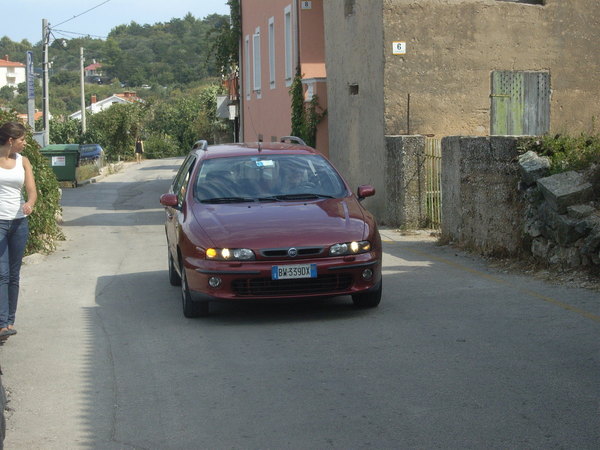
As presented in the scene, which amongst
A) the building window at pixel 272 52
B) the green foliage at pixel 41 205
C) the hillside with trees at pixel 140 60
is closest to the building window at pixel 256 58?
the building window at pixel 272 52

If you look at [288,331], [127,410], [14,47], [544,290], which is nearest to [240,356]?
[288,331]

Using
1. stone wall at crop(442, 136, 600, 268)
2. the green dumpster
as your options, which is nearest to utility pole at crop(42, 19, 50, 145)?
the green dumpster

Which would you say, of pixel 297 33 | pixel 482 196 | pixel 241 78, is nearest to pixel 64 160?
pixel 241 78

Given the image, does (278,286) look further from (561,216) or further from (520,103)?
(520,103)

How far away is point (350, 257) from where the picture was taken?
9070 mm

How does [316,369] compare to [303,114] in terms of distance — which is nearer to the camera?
[316,369]

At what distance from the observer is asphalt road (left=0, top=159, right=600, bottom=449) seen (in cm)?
579

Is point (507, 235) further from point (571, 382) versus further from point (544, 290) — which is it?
point (571, 382)

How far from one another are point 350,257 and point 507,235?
13.8 ft

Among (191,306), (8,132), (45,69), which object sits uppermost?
(45,69)

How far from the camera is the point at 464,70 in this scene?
1919 cm

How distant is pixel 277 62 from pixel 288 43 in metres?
1.67

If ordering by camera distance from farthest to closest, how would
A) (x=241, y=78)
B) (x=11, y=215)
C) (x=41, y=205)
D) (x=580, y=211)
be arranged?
1. (x=241, y=78)
2. (x=41, y=205)
3. (x=580, y=211)
4. (x=11, y=215)

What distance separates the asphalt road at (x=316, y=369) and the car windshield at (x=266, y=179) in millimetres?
1088
